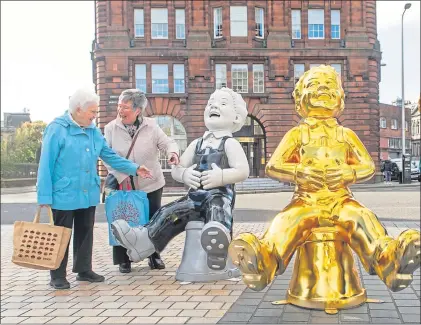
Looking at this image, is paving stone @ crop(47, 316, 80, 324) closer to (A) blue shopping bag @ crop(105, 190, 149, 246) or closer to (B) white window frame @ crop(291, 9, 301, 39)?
(A) blue shopping bag @ crop(105, 190, 149, 246)

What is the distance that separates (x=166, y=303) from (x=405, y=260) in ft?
6.06

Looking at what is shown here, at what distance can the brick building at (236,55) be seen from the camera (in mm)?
23484

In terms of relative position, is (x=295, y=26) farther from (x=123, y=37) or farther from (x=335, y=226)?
(x=335, y=226)

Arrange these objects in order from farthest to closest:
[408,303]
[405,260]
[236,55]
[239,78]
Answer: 1. [239,78]
2. [236,55]
3. [408,303]
4. [405,260]

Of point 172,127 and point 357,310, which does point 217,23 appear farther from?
point 357,310

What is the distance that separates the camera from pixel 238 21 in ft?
80.0

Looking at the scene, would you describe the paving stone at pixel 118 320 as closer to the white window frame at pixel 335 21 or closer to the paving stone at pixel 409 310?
the paving stone at pixel 409 310

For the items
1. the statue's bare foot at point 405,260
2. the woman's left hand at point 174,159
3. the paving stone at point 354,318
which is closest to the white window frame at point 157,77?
the woman's left hand at point 174,159

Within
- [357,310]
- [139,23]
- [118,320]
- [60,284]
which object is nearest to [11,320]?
[118,320]

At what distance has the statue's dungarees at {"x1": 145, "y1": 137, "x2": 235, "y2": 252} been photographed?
446 cm

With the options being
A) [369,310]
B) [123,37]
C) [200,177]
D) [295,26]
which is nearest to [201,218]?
[200,177]

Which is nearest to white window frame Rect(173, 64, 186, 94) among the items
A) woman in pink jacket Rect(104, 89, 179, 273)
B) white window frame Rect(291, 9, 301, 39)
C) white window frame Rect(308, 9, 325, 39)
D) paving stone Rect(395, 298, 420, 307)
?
white window frame Rect(291, 9, 301, 39)

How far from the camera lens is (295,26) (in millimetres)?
24672

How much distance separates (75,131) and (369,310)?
2915 millimetres
